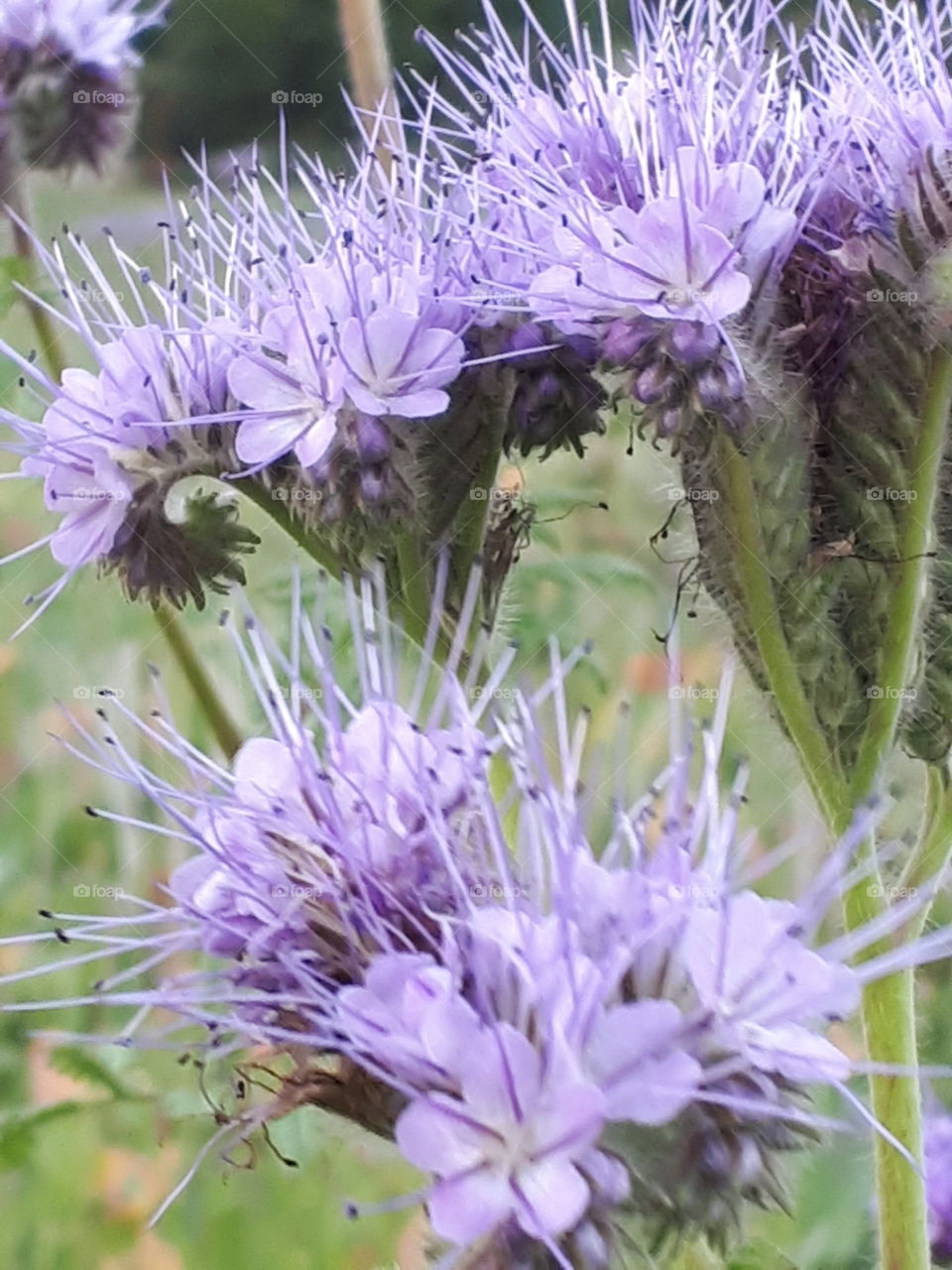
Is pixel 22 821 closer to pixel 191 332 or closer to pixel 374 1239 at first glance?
pixel 374 1239

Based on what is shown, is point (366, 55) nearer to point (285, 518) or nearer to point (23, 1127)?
point (285, 518)

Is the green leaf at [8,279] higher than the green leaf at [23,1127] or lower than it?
higher

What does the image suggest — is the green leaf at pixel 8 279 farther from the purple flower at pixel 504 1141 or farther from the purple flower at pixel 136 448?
the purple flower at pixel 504 1141

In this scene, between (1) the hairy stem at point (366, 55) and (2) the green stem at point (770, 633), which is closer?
(2) the green stem at point (770, 633)

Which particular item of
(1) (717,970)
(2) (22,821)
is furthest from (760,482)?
(2) (22,821)

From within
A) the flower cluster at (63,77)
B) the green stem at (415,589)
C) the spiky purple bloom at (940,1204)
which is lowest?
the spiky purple bloom at (940,1204)

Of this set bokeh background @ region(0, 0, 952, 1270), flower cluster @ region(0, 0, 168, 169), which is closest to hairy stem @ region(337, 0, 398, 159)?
bokeh background @ region(0, 0, 952, 1270)

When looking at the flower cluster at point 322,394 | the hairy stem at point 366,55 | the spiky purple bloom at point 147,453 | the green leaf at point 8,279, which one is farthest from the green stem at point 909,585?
the green leaf at point 8,279
